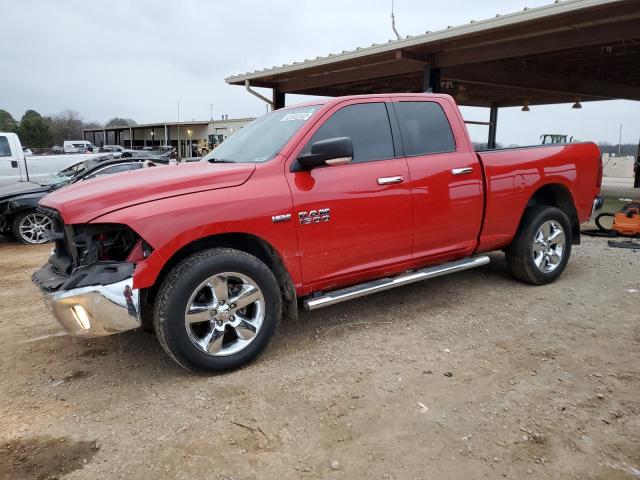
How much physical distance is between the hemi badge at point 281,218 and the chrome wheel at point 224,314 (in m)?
0.45

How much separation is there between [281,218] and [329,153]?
578 mm

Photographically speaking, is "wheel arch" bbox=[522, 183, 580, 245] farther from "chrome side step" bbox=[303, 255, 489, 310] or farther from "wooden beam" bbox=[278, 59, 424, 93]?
"wooden beam" bbox=[278, 59, 424, 93]

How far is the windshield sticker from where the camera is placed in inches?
151

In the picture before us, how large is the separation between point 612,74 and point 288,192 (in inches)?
576

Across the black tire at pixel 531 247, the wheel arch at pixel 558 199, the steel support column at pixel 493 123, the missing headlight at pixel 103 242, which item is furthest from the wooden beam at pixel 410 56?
the steel support column at pixel 493 123

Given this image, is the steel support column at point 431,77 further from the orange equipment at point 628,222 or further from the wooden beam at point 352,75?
the orange equipment at point 628,222

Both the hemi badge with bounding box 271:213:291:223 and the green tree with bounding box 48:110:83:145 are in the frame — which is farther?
the green tree with bounding box 48:110:83:145

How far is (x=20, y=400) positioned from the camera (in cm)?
305

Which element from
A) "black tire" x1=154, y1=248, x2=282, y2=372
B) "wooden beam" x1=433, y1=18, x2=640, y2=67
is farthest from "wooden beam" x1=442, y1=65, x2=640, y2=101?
"black tire" x1=154, y1=248, x2=282, y2=372

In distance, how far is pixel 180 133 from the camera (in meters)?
51.4

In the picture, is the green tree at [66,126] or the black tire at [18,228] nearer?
the black tire at [18,228]

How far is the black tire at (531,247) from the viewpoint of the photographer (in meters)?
4.93

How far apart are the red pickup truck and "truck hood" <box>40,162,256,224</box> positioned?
12 mm

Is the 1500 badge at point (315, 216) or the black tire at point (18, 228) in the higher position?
the 1500 badge at point (315, 216)
